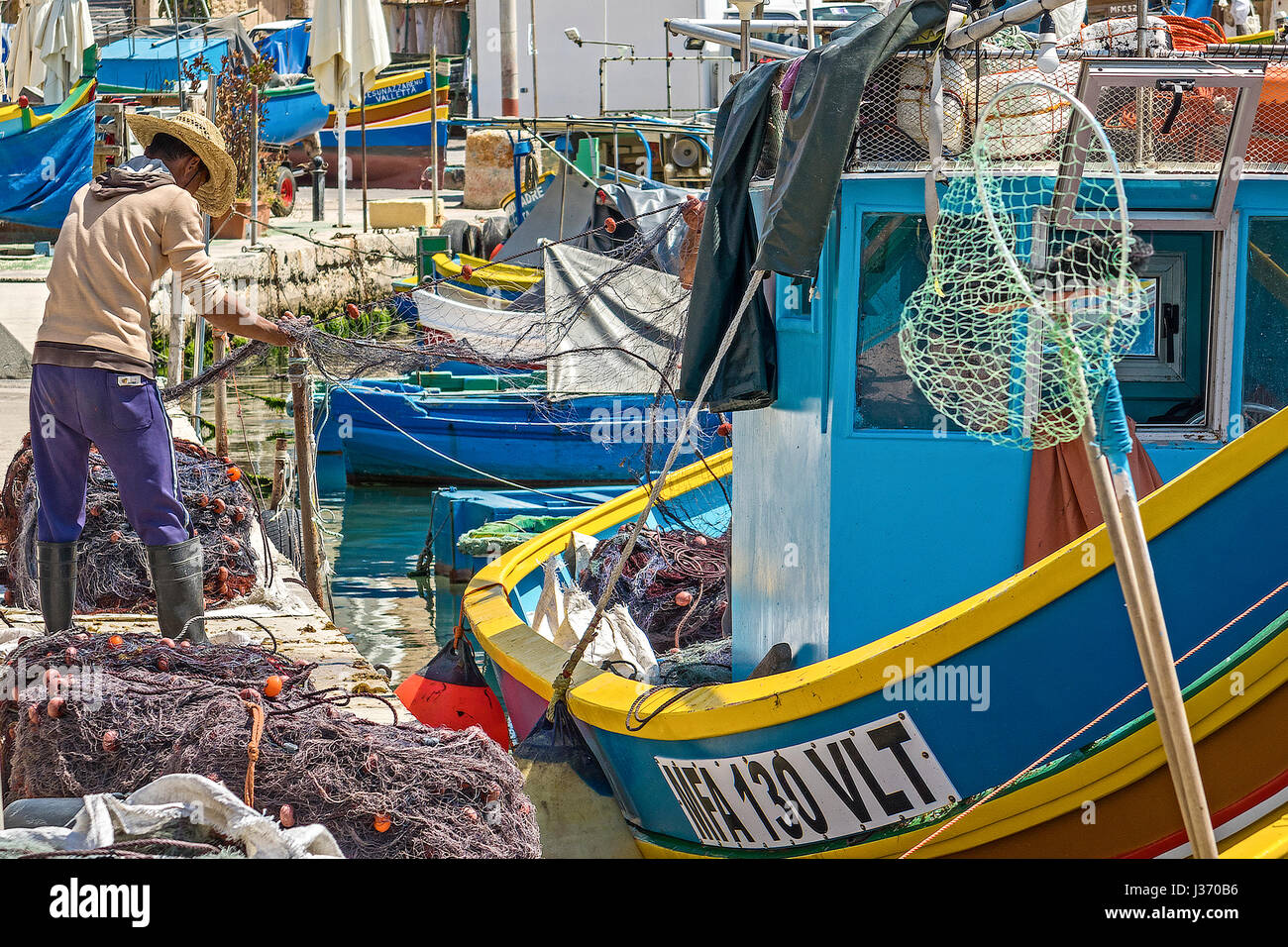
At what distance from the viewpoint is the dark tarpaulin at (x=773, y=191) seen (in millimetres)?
4066

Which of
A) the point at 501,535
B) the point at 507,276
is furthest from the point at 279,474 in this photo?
the point at 507,276

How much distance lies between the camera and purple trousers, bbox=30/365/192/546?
474 centimetres

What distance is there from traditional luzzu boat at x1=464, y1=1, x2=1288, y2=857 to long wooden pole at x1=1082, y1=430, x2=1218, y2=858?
0.88m

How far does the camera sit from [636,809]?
203 inches

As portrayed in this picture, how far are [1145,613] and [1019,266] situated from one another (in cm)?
99

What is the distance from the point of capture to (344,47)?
783 inches

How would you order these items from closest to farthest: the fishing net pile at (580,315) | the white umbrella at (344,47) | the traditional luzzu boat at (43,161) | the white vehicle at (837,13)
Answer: the white vehicle at (837,13) < the fishing net pile at (580,315) < the traditional luzzu boat at (43,161) < the white umbrella at (344,47)

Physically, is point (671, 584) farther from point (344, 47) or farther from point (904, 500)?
point (344, 47)

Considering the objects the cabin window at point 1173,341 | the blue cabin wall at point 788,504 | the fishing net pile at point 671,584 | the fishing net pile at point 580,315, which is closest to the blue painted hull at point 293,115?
the fishing net pile at point 580,315

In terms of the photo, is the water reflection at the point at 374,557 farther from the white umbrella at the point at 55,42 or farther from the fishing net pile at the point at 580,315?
the white umbrella at the point at 55,42

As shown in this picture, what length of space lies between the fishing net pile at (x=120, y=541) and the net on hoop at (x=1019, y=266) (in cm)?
344

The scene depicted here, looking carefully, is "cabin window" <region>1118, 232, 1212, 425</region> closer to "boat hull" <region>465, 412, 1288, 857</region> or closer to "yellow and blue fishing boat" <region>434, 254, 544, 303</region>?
"boat hull" <region>465, 412, 1288, 857</region>
